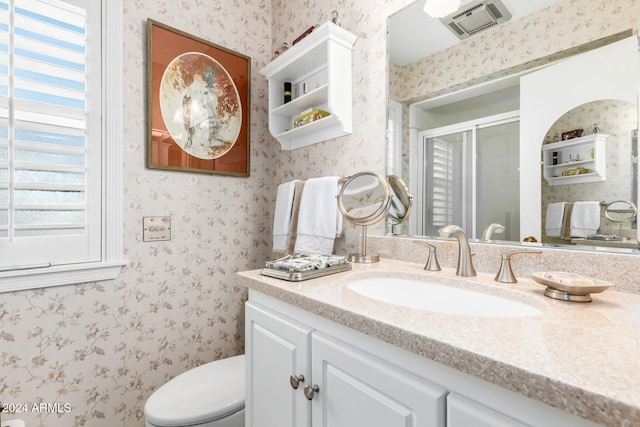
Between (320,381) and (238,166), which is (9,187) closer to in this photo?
(238,166)

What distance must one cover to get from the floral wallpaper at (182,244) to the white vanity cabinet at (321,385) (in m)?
0.70

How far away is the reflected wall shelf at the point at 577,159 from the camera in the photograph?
834mm

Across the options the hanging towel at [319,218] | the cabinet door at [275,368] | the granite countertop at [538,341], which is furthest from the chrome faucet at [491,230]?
the cabinet door at [275,368]

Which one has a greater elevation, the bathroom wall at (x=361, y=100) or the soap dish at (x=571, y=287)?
the bathroom wall at (x=361, y=100)

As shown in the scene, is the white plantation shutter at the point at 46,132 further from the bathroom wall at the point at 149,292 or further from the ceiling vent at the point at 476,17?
the ceiling vent at the point at 476,17

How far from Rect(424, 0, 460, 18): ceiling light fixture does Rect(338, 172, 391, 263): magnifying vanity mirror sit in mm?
635

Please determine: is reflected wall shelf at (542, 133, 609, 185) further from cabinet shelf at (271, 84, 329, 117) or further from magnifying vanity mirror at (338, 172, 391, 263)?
cabinet shelf at (271, 84, 329, 117)

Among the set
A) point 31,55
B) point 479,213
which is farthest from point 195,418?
point 31,55

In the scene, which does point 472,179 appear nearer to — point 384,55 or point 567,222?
point 567,222

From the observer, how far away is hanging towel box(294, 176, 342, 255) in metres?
1.39

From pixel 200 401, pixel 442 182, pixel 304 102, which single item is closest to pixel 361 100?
pixel 304 102

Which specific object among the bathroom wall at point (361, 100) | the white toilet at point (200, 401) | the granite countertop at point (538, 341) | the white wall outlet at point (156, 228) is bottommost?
the white toilet at point (200, 401)

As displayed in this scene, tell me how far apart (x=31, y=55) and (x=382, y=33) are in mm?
1410

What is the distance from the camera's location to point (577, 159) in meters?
0.87
